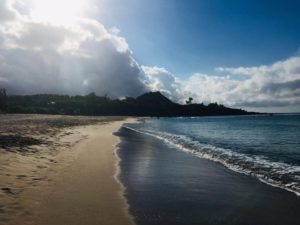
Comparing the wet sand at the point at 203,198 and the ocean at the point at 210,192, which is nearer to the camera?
the wet sand at the point at 203,198

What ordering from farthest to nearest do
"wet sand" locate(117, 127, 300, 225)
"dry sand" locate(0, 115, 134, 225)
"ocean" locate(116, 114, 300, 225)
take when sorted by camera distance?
"ocean" locate(116, 114, 300, 225) → "wet sand" locate(117, 127, 300, 225) → "dry sand" locate(0, 115, 134, 225)

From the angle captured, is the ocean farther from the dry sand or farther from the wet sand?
the dry sand

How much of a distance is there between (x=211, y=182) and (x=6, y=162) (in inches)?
326

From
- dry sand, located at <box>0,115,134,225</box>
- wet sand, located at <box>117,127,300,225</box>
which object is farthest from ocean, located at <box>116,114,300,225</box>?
dry sand, located at <box>0,115,134,225</box>

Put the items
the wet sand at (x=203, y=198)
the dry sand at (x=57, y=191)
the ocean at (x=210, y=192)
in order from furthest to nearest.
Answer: the ocean at (x=210, y=192)
the wet sand at (x=203, y=198)
the dry sand at (x=57, y=191)

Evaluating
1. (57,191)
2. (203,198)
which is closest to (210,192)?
(203,198)

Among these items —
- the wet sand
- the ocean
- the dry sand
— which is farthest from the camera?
the ocean

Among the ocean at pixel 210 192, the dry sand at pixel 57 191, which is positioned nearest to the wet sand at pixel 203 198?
the ocean at pixel 210 192

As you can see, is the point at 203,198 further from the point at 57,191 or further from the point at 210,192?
the point at 57,191

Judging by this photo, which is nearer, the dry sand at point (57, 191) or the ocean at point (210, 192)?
the dry sand at point (57, 191)

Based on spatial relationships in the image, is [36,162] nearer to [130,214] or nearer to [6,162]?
[6,162]

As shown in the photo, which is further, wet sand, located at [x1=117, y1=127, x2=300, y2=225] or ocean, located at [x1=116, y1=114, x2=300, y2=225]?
ocean, located at [x1=116, y1=114, x2=300, y2=225]

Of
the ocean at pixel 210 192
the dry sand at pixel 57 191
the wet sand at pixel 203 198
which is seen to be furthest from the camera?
the ocean at pixel 210 192

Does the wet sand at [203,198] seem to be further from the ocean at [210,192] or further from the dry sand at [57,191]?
the dry sand at [57,191]
